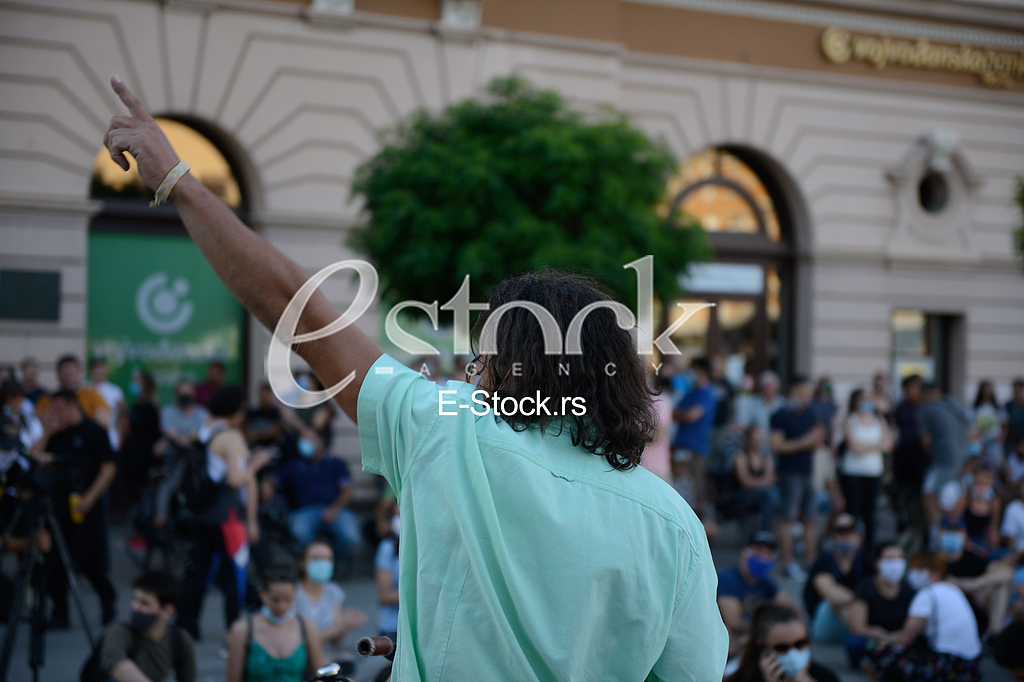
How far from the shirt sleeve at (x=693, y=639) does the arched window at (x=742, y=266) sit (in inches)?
635

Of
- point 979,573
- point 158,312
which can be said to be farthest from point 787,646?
point 158,312

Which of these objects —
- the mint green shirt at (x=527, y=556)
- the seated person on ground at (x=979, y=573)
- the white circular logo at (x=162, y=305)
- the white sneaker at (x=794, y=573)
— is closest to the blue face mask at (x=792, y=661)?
the seated person on ground at (x=979, y=573)

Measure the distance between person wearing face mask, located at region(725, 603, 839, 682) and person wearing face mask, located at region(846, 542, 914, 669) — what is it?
1.99 metres

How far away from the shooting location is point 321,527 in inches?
381

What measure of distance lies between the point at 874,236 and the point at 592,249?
402 inches

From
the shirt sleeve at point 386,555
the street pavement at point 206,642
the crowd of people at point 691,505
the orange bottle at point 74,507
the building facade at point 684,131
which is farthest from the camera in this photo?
the building facade at point 684,131

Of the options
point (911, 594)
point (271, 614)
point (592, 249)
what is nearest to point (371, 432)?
point (271, 614)

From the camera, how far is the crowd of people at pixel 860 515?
732 centimetres

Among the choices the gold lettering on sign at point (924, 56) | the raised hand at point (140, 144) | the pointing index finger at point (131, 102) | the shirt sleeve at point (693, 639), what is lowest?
the shirt sleeve at point (693, 639)

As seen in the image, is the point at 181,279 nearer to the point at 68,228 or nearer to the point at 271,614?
the point at 68,228

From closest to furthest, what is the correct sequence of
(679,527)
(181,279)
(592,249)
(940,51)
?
(679,527) < (592,249) < (181,279) < (940,51)

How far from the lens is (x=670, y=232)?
426 inches

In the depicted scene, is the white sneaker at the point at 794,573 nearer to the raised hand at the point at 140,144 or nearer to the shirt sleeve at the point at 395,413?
the shirt sleeve at the point at 395,413

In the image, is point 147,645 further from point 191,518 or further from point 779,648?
point 779,648
